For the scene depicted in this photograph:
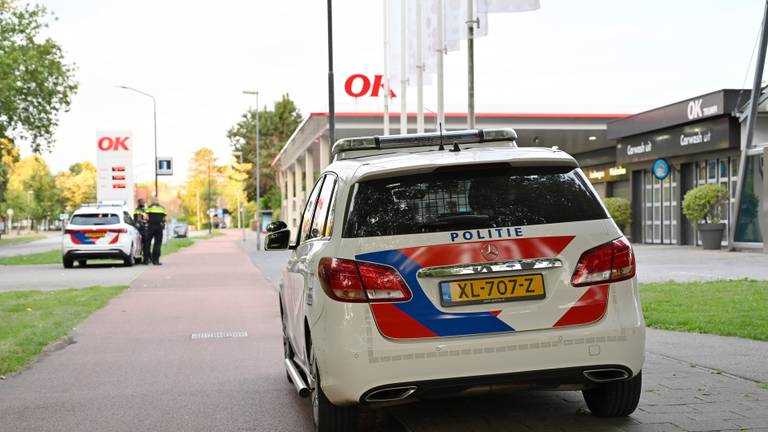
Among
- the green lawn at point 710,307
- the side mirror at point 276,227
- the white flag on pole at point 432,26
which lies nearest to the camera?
the side mirror at point 276,227

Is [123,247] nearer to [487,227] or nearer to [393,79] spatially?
[393,79]

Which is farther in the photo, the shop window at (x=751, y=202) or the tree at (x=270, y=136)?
the tree at (x=270, y=136)

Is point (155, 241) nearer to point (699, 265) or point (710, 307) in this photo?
point (699, 265)

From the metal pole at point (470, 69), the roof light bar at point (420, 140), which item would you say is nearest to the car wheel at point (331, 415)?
the roof light bar at point (420, 140)

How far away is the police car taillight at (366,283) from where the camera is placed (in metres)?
4.82

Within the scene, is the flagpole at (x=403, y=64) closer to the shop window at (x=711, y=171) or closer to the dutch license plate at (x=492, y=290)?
the shop window at (x=711, y=171)

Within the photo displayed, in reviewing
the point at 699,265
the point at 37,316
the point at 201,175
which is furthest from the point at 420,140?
the point at 201,175

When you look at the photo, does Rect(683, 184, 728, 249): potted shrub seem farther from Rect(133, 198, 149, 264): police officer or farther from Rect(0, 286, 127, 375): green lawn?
Rect(0, 286, 127, 375): green lawn

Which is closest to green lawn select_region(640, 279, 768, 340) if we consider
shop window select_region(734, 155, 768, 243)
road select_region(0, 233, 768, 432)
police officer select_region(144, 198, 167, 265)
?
road select_region(0, 233, 768, 432)

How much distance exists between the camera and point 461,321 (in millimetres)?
4820

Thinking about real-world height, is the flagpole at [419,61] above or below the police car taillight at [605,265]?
above

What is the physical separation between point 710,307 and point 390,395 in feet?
25.4

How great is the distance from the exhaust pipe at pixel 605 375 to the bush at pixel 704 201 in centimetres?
2519

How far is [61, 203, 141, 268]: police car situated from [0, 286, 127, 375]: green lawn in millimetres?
8473
